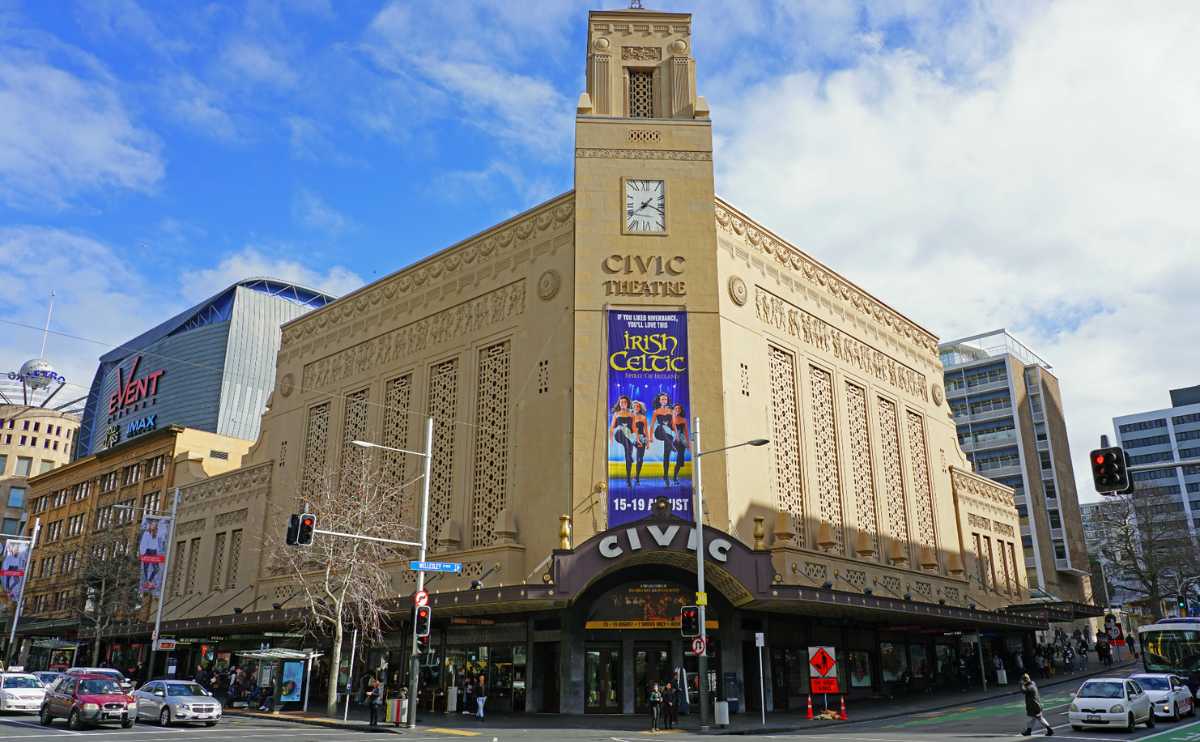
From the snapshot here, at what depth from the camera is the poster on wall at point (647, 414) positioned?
1355 inches

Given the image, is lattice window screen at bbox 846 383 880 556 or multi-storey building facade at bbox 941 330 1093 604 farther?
multi-storey building facade at bbox 941 330 1093 604

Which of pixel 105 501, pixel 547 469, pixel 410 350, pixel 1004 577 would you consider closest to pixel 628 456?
pixel 547 469

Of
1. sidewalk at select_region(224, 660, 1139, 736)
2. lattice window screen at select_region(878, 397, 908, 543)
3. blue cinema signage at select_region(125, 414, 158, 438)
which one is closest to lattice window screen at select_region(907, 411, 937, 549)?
lattice window screen at select_region(878, 397, 908, 543)

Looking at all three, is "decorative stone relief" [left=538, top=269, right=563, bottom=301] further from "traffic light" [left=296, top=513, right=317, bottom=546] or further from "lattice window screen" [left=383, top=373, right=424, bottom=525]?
"traffic light" [left=296, top=513, right=317, bottom=546]

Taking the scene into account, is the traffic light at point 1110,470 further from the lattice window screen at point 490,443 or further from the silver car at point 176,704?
the silver car at point 176,704

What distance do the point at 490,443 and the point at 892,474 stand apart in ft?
75.3

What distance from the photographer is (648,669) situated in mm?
33406

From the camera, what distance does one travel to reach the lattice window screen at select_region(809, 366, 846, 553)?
41.8m

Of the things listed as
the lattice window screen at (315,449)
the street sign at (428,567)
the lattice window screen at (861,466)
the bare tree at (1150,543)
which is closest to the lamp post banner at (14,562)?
the lattice window screen at (315,449)

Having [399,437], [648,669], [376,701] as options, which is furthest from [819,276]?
[376,701]

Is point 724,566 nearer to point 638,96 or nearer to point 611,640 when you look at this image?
point 611,640

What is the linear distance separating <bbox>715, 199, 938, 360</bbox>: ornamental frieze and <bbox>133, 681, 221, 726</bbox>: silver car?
92.6 ft

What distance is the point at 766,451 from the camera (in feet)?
127

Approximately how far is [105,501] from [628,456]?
2283 inches
